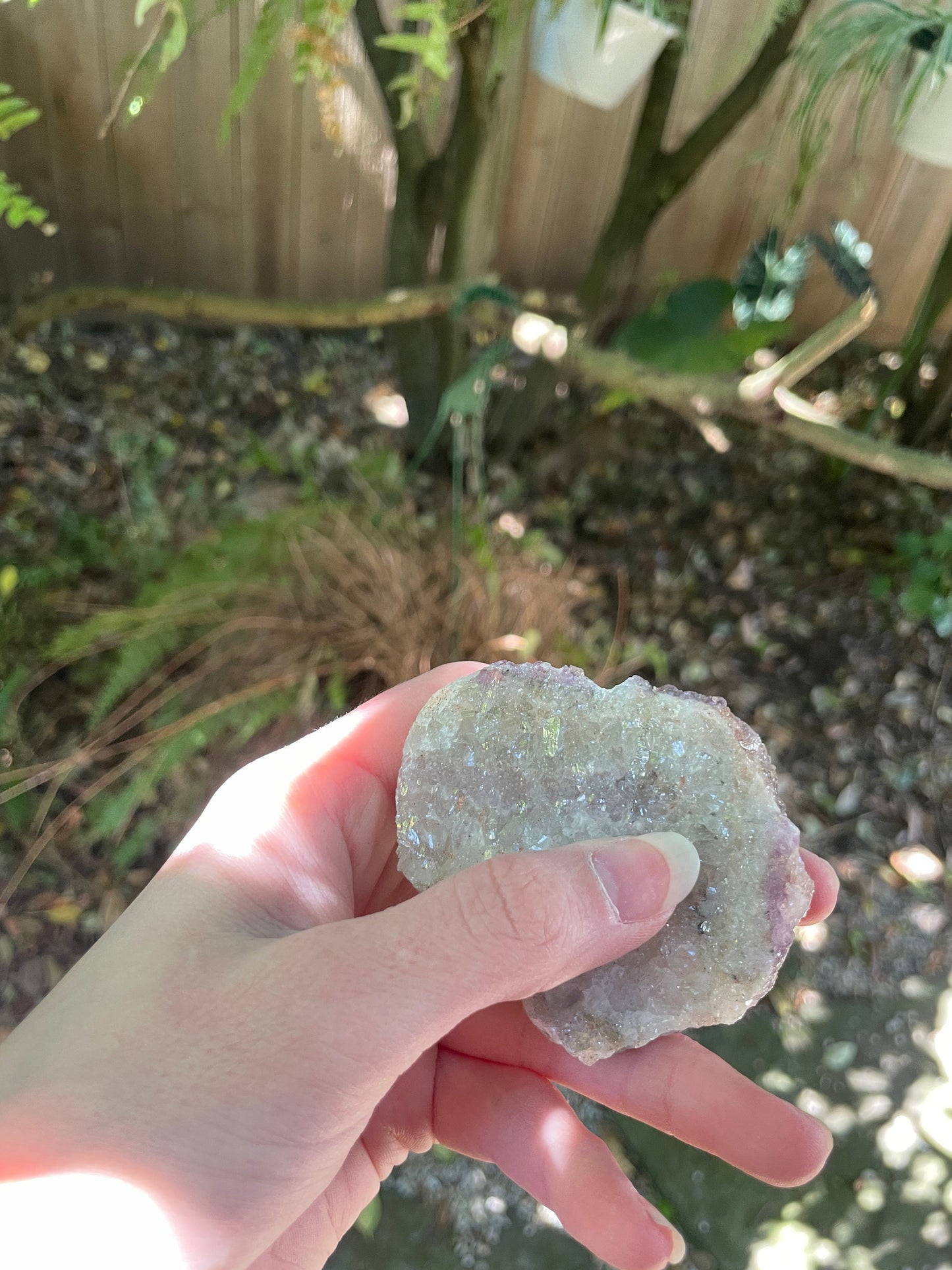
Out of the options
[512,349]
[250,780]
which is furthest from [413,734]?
[512,349]

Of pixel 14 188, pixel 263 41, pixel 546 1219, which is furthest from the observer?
pixel 546 1219

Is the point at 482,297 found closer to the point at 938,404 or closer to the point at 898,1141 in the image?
the point at 938,404

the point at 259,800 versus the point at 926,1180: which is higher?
the point at 259,800

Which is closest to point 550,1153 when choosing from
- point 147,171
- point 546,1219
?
point 546,1219

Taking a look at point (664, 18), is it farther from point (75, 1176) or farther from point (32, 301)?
point (75, 1176)

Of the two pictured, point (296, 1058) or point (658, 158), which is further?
point (658, 158)

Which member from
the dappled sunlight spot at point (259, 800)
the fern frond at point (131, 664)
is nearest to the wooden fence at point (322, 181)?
the fern frond at point (131, 664)

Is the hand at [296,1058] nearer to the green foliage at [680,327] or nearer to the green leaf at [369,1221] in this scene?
the green leaf at [369,1221]
